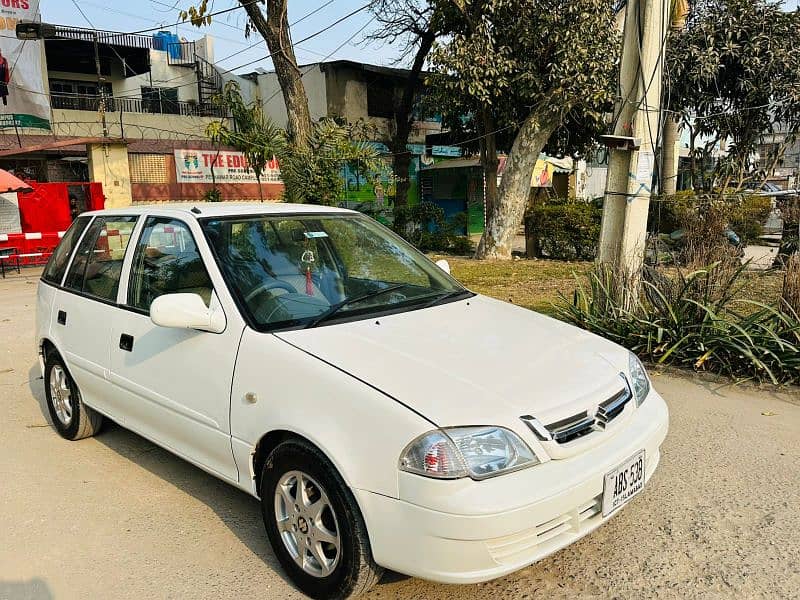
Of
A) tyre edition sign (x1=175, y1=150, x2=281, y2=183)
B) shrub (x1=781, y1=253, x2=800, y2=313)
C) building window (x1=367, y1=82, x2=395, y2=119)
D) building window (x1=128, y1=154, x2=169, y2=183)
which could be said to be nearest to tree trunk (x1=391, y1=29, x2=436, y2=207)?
building window (x1=367, y1=82, x2=395, y2=119)

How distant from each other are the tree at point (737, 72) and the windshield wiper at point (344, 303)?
11692 millimetres

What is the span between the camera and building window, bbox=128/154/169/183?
1833 centimetres

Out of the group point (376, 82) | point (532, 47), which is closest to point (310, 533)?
point (532, 47)

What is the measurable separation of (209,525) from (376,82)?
20.7 meters

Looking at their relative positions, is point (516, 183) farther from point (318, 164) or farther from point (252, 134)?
point (252, 134)

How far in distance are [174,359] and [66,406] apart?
183 cm

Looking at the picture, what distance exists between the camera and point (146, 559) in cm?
318

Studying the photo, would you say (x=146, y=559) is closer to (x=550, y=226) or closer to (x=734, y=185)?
(x=550, y=226)

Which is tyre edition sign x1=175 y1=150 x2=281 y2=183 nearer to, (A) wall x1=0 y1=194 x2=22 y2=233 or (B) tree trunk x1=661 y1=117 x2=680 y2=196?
(A) wall x1=0 y1=194 x2=22 y2=233

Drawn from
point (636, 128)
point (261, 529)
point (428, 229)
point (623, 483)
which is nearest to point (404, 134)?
point (428, 229)

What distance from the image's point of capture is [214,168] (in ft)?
67.7

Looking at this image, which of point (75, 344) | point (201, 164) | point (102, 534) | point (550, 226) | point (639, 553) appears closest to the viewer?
point (639, 553)

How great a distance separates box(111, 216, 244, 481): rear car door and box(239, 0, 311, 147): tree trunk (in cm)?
1012

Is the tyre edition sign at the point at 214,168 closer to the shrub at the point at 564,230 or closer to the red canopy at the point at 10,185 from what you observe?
the red canopy at the point at 10,185
